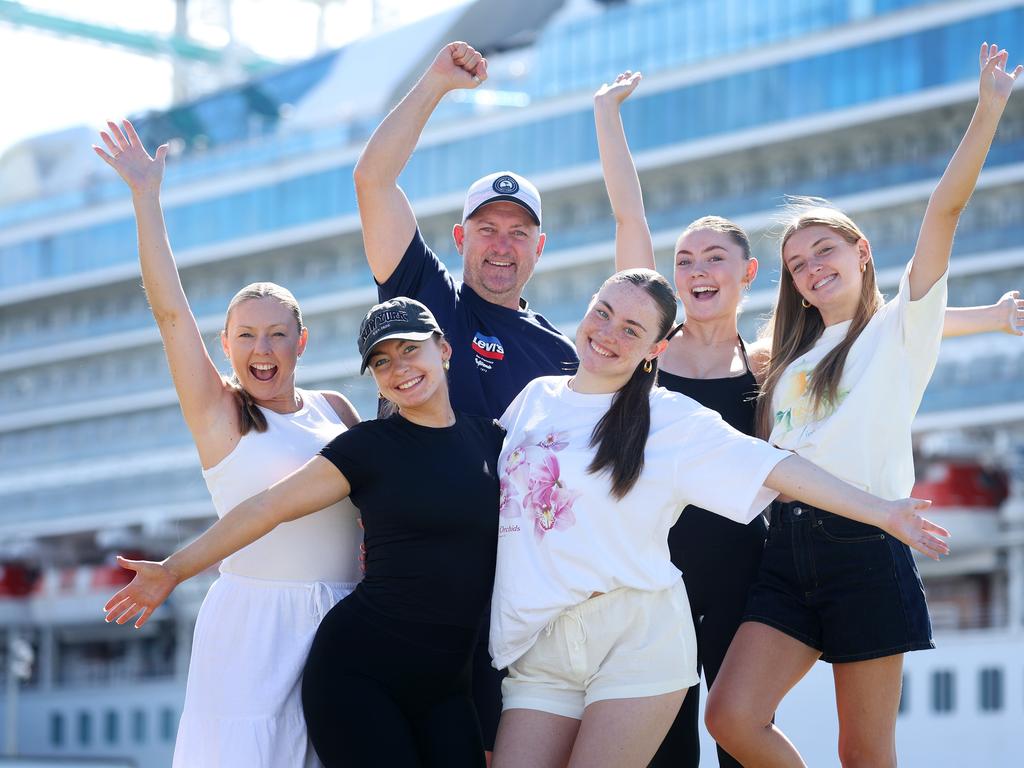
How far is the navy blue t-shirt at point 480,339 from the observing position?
4160 mm

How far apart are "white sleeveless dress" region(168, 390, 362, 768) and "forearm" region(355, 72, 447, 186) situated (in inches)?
27.9

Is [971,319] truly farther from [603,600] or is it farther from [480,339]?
[603,600]

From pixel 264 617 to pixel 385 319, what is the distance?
0.80m

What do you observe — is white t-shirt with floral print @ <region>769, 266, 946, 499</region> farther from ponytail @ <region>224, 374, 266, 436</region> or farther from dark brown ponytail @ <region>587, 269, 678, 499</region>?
ponytail @ <region>224, 374, 266, 436</region>

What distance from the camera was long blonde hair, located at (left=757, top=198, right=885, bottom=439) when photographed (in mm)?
4055

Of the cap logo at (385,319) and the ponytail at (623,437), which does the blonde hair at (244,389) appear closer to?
the cap logo at (385,319)

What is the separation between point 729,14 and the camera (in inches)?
995

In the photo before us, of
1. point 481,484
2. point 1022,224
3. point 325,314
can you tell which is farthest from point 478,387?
point 325,314

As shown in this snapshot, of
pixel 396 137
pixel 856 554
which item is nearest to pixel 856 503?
pixel 856 554

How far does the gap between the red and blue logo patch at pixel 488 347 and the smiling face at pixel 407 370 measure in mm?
577

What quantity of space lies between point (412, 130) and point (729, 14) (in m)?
22.1

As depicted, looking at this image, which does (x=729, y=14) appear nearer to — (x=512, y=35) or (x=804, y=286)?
(x=512, y=35)

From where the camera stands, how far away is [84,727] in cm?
2767

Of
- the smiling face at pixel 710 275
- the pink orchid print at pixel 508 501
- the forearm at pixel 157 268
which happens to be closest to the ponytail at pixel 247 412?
the forearm at pixel 157 268
